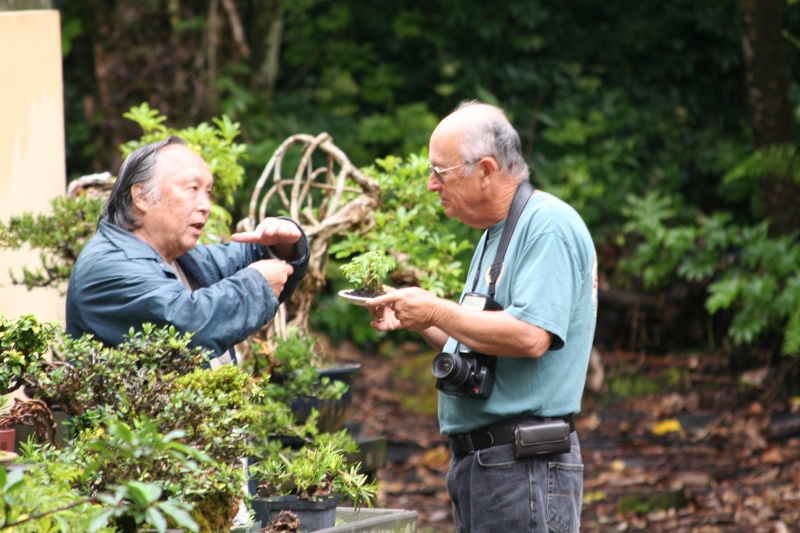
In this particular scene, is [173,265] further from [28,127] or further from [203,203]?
[28,127]

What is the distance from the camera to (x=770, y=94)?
7.00 meters

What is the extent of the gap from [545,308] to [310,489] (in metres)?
0.83

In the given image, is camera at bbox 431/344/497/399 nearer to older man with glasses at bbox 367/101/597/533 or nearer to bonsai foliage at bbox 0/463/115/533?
older man with glasses at bbox 367/101/597/533

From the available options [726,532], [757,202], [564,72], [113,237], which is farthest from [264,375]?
[564,72]

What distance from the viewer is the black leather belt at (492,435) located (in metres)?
2.81

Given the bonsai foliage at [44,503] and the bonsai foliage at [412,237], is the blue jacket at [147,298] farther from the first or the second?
the bonsai foliage at [412,237]

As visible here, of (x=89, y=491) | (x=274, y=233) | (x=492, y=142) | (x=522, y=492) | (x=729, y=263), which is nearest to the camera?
(x=89, y=491)

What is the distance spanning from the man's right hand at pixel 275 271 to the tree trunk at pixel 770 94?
4.85 metres

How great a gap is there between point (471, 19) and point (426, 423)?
3.67 metres

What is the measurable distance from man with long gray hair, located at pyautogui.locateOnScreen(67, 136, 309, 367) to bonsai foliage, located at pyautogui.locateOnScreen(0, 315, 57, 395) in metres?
0.23

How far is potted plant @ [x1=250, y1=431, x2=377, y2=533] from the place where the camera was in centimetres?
278

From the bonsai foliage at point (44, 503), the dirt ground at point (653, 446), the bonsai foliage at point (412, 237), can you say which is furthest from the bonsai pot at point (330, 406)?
the bonsai foliage at point (44, 503)

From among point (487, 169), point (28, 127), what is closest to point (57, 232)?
point (28, 127)

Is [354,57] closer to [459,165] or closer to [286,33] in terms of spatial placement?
[286,33]
